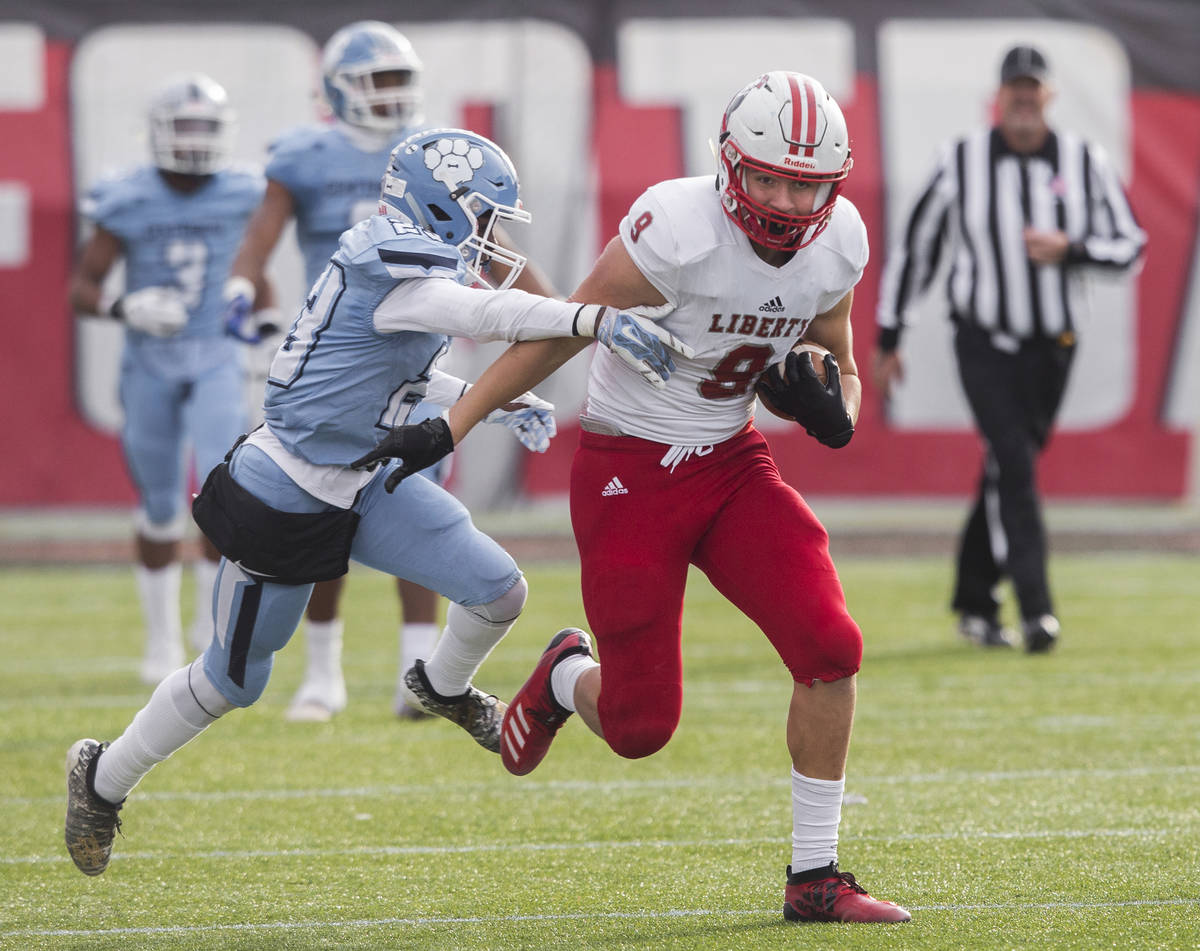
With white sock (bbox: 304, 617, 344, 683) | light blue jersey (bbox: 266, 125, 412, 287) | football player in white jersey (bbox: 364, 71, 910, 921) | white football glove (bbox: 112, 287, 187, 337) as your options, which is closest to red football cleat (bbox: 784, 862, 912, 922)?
football player in white jersey (bbox: 364, 71, 910, 921)

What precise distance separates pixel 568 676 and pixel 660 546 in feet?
1.41

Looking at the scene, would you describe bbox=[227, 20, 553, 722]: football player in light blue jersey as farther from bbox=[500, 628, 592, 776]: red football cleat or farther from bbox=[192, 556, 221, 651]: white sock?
bbox=[500, 628, 592, 776]: red football cleat

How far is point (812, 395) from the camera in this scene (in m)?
3.11

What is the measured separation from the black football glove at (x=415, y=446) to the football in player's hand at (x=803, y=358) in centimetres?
62

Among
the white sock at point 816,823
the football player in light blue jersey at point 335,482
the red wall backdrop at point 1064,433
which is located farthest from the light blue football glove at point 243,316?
the red wall backdrop at point 1064,433

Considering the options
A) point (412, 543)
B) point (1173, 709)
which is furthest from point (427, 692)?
point (1173, 709)

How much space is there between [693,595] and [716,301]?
16.7 feet

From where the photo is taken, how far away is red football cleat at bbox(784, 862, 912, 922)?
2955mm

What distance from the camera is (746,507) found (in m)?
3.19

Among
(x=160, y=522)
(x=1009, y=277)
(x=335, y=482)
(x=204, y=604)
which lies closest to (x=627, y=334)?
(x=335, y=482)

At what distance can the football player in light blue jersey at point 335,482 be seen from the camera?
3248 mm

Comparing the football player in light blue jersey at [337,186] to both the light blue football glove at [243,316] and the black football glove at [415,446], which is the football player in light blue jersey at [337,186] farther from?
the black football glove at [415,446]

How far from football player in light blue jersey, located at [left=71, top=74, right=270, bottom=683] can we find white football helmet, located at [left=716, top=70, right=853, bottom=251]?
287 cm

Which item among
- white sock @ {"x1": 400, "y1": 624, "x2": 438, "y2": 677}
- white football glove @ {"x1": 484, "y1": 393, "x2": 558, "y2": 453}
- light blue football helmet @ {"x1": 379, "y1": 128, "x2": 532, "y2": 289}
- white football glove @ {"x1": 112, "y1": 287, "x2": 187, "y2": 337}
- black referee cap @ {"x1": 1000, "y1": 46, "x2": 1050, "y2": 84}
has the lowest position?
white sock @ {"x1": 400, "y1": 624, "x2": 438, "y2": 677}
